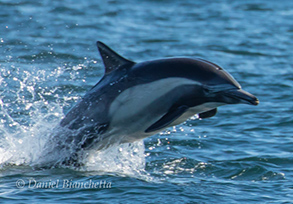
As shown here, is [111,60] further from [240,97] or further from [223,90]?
[240,97]

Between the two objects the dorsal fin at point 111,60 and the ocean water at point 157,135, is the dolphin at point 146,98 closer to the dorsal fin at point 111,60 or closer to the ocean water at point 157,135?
the dorsal fin at point 111,60

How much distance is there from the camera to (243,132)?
42.3ft

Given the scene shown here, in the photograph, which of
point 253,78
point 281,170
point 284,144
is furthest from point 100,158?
point 253,78

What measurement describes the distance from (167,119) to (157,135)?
3.38m

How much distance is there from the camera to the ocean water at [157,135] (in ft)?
30.2

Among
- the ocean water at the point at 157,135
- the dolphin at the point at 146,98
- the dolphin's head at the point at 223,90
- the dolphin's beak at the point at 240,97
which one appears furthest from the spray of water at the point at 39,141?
the dolphin's beak at the point at 240,97

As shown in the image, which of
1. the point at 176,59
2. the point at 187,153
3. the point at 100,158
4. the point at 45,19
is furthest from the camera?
the point at 45,19

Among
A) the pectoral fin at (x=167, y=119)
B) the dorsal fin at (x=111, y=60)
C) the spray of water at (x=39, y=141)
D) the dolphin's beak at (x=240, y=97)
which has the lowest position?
the spray of water at (x=39, y=141)

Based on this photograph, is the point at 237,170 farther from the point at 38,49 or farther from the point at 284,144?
the point at 38,49

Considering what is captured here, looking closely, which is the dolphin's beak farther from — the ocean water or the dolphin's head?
the ocean water

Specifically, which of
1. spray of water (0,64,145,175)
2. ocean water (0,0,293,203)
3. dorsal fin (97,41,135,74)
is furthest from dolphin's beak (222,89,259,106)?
spray of water (0,64,145,175)

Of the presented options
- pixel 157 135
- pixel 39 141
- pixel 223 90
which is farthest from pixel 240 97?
pixel 157 135

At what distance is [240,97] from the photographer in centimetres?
880

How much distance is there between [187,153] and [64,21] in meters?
12.9
